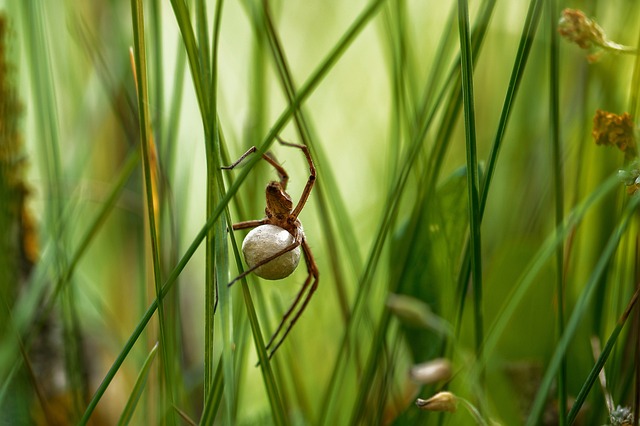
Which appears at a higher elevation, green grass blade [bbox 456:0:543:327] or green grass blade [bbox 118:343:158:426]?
green grass blade [bbox 456:0:543:327]

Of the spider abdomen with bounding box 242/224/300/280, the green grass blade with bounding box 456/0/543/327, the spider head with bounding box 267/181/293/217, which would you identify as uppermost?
the green grass blade with bounding box 456/0/543/327

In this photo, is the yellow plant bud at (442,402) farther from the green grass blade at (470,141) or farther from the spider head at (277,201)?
the spider head at (277,201)

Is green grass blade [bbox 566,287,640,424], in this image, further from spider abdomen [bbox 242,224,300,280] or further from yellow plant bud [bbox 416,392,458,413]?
spider abdomen [bbox 242,224,300,280]

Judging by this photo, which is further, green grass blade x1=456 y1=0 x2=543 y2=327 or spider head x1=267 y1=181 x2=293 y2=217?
spider head x1=267 y1=181 x2=293 y2=217

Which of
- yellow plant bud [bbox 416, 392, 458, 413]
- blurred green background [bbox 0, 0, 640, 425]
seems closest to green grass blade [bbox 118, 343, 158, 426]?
blurred green background [bbox 0, 0, 640, 425]

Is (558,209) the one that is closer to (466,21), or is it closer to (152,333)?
(466,21)

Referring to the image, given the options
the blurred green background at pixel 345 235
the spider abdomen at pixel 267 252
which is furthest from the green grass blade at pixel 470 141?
the spider abdomen at pixel 267 252
